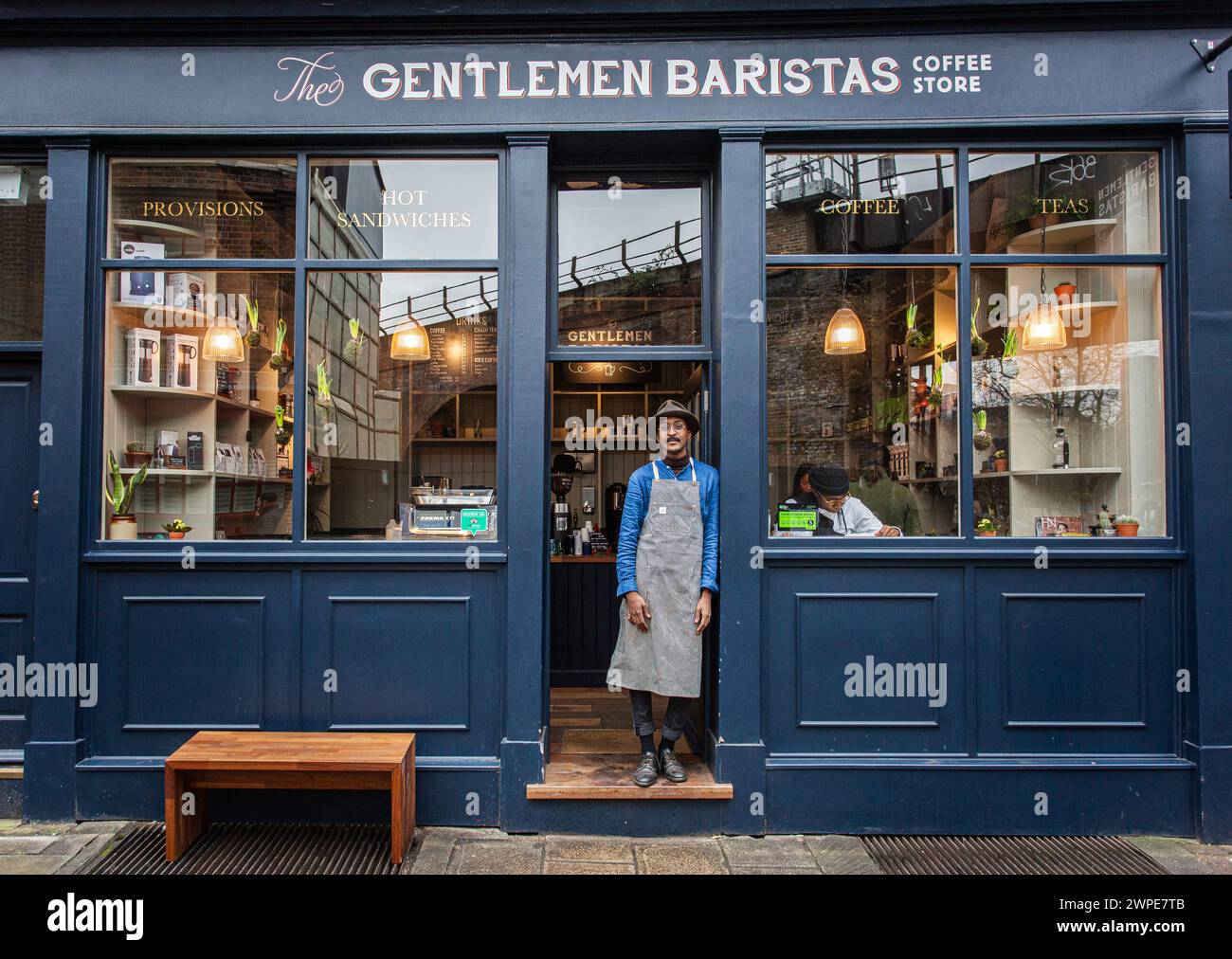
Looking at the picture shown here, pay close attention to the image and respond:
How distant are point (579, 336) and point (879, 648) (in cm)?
270

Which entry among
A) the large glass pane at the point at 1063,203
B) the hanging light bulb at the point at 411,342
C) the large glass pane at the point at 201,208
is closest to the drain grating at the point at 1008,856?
the large glass pane at the point at 1063,203

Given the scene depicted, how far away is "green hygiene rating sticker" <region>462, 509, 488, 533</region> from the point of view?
464 centimetres

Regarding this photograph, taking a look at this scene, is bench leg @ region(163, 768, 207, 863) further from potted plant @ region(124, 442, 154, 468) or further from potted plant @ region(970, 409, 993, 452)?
potted plant @ region(970, 409, 993, 452)

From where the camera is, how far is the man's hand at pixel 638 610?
173 inches

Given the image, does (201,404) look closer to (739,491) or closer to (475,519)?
(475,519)

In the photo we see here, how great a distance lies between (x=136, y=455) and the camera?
4.68 metres

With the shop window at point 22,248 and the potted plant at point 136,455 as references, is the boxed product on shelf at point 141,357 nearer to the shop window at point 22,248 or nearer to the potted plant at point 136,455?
the potted plant at point 136,455

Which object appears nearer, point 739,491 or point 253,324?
point 739,491

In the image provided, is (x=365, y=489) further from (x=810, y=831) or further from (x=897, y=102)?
(x=897, y=102)

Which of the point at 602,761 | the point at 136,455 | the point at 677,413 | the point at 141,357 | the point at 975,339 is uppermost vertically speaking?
the point at 975,339

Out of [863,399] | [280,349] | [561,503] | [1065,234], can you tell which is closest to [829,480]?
[863,399]

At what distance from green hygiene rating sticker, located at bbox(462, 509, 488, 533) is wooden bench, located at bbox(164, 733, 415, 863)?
4.30 feet

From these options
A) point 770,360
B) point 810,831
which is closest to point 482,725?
point 810,831

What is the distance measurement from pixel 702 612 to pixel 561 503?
4.25 m
